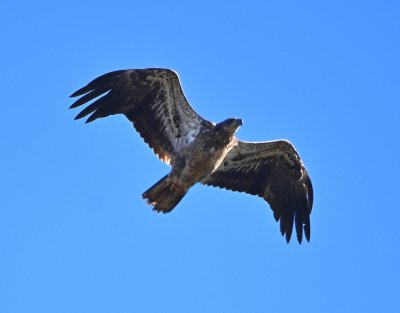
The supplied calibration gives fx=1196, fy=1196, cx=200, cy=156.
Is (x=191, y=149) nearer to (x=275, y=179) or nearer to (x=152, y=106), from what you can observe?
(x=152, y=106)

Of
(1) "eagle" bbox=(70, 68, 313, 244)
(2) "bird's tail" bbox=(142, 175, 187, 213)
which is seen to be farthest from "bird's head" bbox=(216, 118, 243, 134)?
(2) "bird's tail" bbox=(142, 175, 187, 213)

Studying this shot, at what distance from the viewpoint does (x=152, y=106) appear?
22.2 metres

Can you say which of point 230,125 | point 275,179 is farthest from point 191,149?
point 275,179

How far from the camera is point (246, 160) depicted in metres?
23.3

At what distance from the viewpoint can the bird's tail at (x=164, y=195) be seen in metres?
21.3

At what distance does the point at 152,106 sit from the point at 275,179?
3.11 m

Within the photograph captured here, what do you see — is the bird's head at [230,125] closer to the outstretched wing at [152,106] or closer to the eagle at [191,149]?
the eagle at [191,149]

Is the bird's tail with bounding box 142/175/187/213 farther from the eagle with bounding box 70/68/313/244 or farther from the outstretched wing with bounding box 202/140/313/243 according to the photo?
the outstretched wing with bounding box 202/140/313/243

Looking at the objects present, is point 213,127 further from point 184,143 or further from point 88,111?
point 88,111

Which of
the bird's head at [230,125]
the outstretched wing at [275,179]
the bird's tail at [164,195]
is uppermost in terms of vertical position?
the outstretched wing at [275,179]

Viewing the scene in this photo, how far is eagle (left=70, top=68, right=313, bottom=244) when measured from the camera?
21625mm

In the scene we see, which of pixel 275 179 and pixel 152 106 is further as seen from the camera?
pixel 275 179

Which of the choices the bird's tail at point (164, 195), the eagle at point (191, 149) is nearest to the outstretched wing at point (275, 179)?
the eagle at point (191, 149)

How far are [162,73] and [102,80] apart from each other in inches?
44.7
